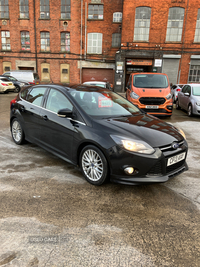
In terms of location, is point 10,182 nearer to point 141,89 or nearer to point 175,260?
point 175,260

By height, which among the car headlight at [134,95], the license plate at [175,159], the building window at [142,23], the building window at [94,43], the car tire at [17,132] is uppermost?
the building window at [142,23]

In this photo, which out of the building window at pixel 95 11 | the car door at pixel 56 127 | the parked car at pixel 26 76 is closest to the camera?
the car door at pixel 56 127

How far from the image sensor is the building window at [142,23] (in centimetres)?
2214

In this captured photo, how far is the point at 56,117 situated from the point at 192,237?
9.37 feet

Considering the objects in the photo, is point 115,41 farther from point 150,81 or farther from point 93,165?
point 93,165

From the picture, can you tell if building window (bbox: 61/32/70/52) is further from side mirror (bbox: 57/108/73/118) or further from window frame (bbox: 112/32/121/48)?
side mirror (bbox: 57/108/73/118)

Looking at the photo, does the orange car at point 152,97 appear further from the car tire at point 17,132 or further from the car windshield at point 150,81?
the car tire at point 17,132

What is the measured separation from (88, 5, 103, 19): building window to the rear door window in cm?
2478

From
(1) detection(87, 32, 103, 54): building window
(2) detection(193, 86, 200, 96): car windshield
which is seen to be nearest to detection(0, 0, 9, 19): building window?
(1) detection(87, 32, 103, 54): building window

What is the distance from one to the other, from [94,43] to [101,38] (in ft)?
3.40

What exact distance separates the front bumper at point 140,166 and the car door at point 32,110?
2.11 metres

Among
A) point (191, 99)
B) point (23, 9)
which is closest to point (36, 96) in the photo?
point (191, 99)

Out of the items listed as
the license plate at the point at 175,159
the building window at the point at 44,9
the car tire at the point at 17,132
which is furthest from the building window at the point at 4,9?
the license plate at the point at 175,159

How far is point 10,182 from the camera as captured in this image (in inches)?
140
